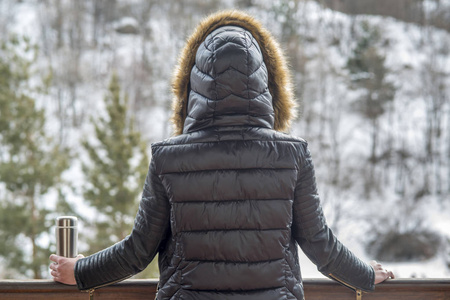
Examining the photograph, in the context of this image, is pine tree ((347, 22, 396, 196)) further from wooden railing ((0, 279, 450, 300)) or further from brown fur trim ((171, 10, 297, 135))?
brown fur trim ((171, 10, 297, 135))

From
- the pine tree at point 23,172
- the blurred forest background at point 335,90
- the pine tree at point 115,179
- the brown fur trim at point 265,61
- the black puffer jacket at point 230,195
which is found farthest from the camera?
the blurred forest background at point 335,90

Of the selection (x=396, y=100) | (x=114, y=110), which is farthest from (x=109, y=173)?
(x=396, y=100)

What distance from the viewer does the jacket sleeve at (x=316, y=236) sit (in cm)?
92

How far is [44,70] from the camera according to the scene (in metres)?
13.9

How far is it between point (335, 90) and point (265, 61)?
1275 cm

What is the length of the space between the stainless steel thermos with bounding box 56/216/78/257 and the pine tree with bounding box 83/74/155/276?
8047 millimetres

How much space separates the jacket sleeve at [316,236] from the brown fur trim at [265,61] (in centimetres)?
16

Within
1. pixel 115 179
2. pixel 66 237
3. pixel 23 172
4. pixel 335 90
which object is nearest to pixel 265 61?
pixel 66 237

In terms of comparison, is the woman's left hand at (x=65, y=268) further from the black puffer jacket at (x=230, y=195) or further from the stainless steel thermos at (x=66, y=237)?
the black puffer jacket at (x=230, y=195)

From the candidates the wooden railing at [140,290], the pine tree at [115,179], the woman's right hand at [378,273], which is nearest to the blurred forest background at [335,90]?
the pine tree at [115,179]

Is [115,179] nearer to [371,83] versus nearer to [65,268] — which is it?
[371,83]

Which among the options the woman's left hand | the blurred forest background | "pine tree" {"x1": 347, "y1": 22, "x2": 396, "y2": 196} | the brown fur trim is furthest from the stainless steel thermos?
"pine tree" {"x1": 347, "y1": 22, "x2": 396, "y2": 196}

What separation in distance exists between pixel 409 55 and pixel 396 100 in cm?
136

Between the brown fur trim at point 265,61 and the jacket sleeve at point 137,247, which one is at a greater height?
the brown fur trim at point 265,61
